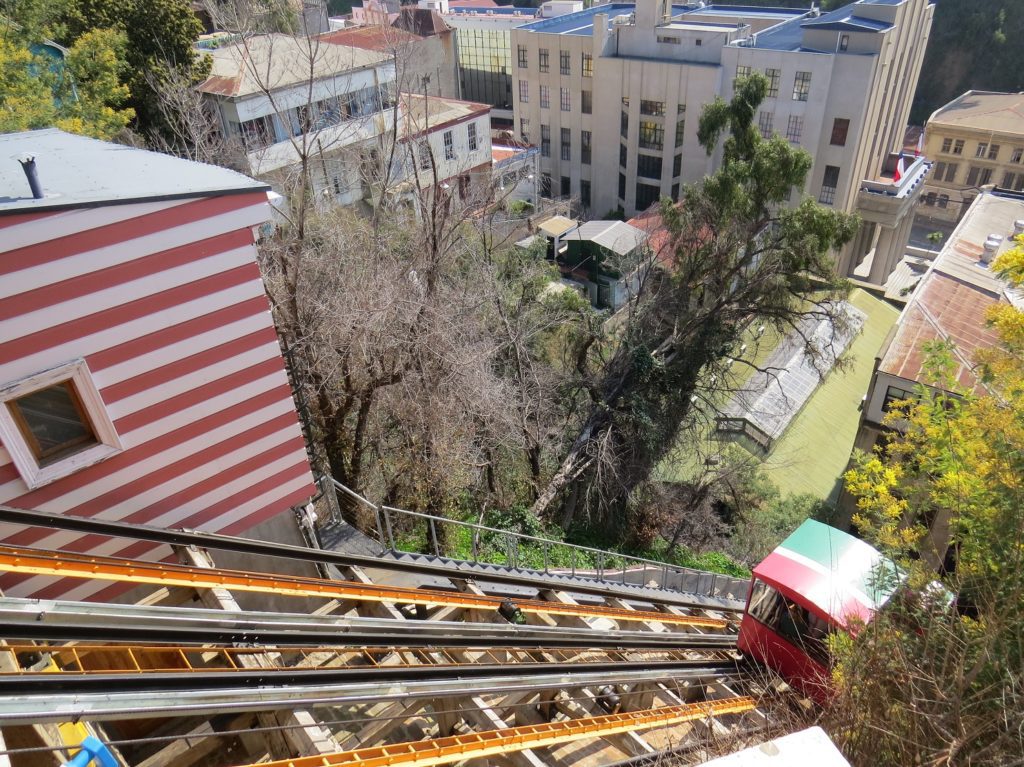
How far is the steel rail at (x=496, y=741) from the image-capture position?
3.81m

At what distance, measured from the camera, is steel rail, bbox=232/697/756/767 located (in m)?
3.81

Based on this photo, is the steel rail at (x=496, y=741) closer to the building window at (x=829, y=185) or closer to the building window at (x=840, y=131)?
the building window at (x=840, y=131)

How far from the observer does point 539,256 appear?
23.1 meters

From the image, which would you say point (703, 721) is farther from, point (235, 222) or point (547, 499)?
point (547, 499)

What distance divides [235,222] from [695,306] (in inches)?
669

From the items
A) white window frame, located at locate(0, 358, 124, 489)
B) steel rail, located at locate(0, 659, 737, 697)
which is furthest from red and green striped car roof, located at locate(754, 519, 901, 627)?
white window frame, located at locate(0, 358, 124, 489)

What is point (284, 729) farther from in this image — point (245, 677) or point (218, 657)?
point (218, 657)

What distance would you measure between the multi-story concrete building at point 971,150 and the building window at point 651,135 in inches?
914

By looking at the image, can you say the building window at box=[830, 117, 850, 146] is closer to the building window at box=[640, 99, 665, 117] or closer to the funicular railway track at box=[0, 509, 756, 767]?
the building window at box=[640, 99, 665, 117]

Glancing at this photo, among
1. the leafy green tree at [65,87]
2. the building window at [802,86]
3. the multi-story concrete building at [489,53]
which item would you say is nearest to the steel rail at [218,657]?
the leafy green tree at [65,87]

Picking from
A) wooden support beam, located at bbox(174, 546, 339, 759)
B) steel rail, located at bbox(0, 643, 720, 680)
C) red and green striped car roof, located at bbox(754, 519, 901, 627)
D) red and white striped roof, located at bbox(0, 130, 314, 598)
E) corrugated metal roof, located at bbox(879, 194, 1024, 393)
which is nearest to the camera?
steel rail, located at bbox(0, 643, 720, 680)

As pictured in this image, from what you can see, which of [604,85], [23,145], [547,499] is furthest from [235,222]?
[604,85]

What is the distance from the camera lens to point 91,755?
8.47 ft

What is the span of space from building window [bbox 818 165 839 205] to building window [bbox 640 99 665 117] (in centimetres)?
958
